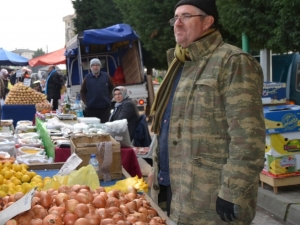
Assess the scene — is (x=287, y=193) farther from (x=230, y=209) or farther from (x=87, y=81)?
(x=87, y=81)

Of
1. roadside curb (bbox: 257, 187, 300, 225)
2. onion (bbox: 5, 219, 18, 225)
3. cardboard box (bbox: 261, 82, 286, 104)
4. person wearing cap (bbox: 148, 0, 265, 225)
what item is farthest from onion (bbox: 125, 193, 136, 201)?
cardboard box (bbox: 261, 82, 286, 104)

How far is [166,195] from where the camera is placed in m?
3.12

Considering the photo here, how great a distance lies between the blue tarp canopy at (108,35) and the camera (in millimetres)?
13609

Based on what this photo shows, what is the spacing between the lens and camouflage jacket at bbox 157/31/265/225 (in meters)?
2.43

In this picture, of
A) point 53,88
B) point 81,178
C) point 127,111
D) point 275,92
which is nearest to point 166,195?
point 81,178

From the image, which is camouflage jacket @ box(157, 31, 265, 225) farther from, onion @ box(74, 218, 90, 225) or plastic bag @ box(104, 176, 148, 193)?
plastic bag @ box(104, 176, 148, 193)

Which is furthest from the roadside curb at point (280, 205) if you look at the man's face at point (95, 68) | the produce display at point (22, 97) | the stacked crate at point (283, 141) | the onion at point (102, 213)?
the produce display at point (22, 97)

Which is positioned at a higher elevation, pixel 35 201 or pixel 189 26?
pixel 189 26

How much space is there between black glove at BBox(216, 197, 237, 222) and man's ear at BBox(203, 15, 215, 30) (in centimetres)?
97

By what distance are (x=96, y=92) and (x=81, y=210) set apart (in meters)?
8.09

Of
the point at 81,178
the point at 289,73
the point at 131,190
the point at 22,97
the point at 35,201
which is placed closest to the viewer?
the point at 35,201

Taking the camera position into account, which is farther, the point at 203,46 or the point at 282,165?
the point at 282,165

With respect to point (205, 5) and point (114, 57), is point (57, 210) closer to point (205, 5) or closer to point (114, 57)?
point (205, 5)

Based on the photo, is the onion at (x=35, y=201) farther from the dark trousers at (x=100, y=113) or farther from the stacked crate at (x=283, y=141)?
the dark trousers at (x=100, y=113)
